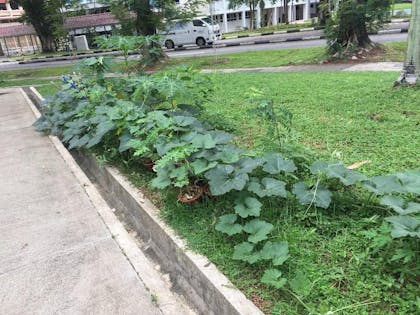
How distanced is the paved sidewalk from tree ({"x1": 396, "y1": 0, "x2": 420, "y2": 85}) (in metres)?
5.14

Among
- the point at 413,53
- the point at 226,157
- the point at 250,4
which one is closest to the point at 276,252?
the point at 226,157

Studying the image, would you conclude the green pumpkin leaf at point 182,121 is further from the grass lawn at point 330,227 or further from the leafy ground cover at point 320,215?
the grass lawn at point 330,227

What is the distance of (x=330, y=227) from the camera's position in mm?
2664

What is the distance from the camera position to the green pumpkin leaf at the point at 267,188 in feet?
8.95

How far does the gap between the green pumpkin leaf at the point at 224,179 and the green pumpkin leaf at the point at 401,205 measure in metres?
0.91

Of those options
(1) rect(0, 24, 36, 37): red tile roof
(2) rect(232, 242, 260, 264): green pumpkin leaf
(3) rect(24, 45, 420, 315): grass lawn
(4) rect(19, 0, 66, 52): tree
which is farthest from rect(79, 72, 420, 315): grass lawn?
(1) rect(0, 24, 36, 37): red tile roof

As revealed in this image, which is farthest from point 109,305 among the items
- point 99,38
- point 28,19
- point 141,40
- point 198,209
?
point 28,19

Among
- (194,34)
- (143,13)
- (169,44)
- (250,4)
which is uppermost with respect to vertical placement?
(143,13)

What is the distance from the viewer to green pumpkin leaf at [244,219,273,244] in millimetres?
2411

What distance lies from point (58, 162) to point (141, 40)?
6.69 feet

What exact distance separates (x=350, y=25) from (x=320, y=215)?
1082 centimetres

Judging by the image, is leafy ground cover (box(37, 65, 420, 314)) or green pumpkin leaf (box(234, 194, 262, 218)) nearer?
leafy ground cover (box(37, 65, 420, 314))

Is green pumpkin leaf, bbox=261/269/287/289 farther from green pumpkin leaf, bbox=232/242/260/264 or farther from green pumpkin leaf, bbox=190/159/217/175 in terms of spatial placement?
green pumpkin leaf, bbox=190/159/217/175

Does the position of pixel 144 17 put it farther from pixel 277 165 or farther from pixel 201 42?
pixel 277 165
